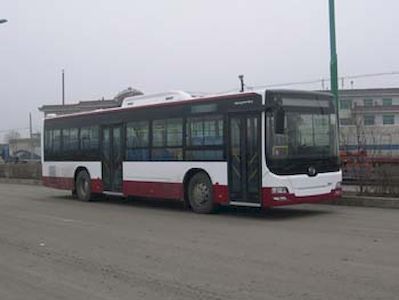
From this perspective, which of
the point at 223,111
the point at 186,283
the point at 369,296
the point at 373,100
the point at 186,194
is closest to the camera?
the point at 369,296

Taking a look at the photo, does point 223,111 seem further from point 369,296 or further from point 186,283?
point 369,296

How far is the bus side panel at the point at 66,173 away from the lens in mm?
21125

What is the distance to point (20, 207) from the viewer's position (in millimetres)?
20047

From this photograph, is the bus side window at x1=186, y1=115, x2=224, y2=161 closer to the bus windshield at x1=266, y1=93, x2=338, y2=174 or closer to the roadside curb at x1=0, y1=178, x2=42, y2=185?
the bus windshield at x1=266, y1=93, x2=338, y2=174

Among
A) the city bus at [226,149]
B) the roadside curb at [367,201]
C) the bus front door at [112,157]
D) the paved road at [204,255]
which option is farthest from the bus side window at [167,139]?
the roadside curb at [367,201]

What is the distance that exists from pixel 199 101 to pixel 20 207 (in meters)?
6.82

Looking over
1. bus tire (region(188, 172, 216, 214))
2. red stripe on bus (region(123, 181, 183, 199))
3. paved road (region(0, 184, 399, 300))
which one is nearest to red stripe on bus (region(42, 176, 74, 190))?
red stripe on bus (region(123, 181, 183, 199))

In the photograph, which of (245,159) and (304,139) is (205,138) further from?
(304,139)

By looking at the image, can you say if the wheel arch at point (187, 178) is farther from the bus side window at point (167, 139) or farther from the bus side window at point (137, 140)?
the bus side window at point (137, 140)

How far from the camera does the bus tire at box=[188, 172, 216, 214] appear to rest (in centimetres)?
1641

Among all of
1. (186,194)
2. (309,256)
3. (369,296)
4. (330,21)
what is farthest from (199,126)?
(369,296)

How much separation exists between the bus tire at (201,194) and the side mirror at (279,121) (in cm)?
241

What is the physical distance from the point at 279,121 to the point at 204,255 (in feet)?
17.2

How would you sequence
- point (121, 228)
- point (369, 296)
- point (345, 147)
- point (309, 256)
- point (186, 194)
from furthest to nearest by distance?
point (345, 147), point (186, 194), point (121, 228), point (309, 256), point (369, 296)
